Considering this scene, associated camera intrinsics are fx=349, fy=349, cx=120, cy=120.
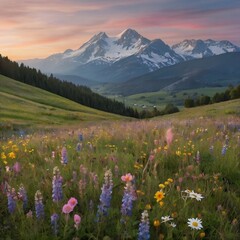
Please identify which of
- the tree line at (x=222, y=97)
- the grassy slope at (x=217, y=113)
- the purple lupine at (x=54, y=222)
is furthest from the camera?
the tree line at (x=222, y=97)

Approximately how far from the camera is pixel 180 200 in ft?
15.4

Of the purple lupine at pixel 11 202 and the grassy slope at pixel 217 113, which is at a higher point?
the purple lupine at pixel 11 202

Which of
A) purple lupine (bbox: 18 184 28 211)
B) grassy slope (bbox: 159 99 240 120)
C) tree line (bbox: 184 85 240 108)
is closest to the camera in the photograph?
purple lupine (bbox: 18 184 28 211)

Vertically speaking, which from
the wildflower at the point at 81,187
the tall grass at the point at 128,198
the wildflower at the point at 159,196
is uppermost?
the wildflower at the point at 159,196

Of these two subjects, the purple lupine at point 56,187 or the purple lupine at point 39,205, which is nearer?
the purple lupine at point 39,205

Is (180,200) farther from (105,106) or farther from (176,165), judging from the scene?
(105,106)

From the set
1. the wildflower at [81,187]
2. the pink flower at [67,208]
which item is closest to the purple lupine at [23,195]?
the wildflower at [81,187]

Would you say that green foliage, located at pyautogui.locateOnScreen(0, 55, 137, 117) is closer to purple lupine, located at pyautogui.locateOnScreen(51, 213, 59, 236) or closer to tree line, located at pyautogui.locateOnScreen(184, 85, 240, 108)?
tree line, located at pyautogui.locateOnScreen(184, 85, 240, 108)

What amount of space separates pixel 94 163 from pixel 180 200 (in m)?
2.21

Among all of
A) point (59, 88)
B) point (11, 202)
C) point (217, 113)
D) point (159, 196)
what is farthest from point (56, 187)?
point (59, 88)

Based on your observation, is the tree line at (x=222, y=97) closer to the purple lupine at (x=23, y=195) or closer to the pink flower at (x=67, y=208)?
the purple lupine at (x=23, y=195)

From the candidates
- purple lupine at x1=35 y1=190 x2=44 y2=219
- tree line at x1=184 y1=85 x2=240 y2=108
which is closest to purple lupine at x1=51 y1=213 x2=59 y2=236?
purple lupine at x1=35 y1=190 x2=44 y2=219

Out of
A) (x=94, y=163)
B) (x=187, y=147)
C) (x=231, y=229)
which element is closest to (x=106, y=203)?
(x=231, y=229)

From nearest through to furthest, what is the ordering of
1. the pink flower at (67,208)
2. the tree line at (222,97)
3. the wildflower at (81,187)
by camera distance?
the pink flower at (67,208)
the wildflower at (81,187)
the tree line at (222,97)
